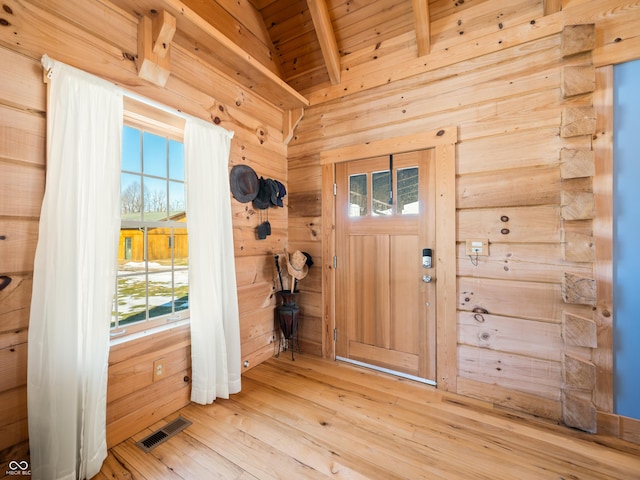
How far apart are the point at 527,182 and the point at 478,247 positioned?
0.55m

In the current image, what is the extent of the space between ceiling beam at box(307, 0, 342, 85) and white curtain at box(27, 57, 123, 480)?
5.56ft

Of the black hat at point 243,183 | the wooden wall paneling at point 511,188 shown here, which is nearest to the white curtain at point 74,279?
the black hat at point 243,183

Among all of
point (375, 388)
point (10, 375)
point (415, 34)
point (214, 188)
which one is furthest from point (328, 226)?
point (10, 375)

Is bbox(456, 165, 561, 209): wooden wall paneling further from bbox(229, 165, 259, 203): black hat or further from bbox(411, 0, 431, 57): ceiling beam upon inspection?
bbox(229, 165, 259, 203): black hat

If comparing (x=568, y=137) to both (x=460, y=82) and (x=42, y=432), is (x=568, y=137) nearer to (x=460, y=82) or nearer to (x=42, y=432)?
(x=460, y=82)

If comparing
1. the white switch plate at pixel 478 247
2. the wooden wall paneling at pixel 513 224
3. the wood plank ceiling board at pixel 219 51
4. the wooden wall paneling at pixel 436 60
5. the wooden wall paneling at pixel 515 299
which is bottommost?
the wooden wall paneling at pixel 515 299

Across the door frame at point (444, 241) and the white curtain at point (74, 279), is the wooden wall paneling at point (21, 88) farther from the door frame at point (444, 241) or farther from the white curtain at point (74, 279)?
the door frame at point (444, 241)

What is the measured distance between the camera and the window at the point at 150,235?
1.87 metres

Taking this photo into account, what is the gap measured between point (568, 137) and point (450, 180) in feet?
2.39

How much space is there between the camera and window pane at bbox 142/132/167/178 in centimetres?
197

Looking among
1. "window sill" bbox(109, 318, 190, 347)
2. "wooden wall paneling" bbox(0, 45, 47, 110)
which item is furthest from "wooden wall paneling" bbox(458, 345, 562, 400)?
"wooden wall paneling" bbox(0, 45, 47, 110)

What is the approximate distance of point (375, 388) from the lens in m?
2.25

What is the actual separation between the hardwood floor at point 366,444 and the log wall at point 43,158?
1.07 feet

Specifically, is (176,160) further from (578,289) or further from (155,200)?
(578,289)
